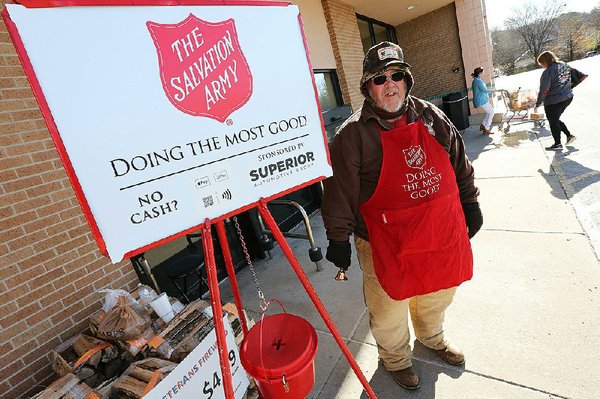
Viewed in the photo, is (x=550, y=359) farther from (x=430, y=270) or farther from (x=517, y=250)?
(x=517, y=250)

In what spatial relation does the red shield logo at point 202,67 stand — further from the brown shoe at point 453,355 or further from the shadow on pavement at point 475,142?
the shadow on pavement at point 475,142

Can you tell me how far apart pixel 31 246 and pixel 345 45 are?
638 cm

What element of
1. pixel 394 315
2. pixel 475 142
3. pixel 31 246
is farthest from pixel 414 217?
pixel 475 142

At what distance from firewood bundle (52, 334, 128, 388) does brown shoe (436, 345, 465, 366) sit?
226 centimetres

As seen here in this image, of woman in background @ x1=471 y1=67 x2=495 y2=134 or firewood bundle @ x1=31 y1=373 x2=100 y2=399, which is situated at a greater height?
woman in background @ x1=471 y1=67 x2=495 y2=134

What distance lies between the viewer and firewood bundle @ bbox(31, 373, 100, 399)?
179 cm

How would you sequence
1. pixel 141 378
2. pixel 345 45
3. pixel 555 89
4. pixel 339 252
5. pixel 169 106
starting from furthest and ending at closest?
pixel 345 45, pixel 555 89, pixel 339 252, pixel 141 378, pixel 169 106

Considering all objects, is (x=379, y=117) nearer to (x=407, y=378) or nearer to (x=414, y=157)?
(x=414, y=157)

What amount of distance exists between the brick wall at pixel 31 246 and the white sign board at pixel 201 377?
1.55 m

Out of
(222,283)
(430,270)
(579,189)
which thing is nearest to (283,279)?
(222,283)

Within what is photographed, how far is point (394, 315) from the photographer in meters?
2.11

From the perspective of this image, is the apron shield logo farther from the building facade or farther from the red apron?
the building facade

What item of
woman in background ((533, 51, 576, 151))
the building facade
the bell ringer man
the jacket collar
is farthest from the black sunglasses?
woman in background ((533, 51, 576, 151))

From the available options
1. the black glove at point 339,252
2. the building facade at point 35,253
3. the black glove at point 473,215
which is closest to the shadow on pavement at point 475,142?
the black glove at point 473,215
